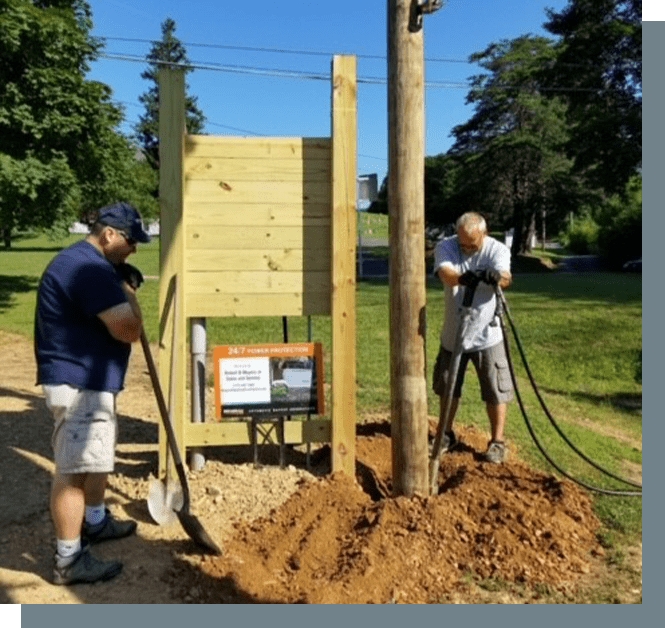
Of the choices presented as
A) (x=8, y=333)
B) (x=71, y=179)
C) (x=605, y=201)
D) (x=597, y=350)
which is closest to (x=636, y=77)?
(x=605, y=201)

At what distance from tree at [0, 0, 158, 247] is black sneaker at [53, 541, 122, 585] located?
36.8 ft

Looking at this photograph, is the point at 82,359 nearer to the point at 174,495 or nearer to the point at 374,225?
the point at 174,495

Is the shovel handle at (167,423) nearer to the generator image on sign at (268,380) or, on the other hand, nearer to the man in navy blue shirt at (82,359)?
the man in navy blue shirt at (82,359)

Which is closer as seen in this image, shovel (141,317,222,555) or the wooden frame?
shovel (141,317,222,555)

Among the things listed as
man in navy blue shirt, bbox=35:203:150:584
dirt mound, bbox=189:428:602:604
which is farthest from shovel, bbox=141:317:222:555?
man in navy blue shirt, bbox=35:203:150:584

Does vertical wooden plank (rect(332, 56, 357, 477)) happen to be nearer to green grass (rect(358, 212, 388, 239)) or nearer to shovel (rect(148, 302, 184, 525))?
shovel (rect(148, 302, 184, 525))

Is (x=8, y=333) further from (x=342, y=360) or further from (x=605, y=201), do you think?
(x=605, y=201)

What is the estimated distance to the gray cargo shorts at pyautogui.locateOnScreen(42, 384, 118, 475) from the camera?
11.7 ft

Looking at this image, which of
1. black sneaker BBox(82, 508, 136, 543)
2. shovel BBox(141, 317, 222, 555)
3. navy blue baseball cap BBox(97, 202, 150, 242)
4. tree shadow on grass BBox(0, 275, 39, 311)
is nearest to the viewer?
navy blue baseball cap BBox(97, 202, 150, 242)

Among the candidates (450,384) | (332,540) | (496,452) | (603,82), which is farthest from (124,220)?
(603,82)

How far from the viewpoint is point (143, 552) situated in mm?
4016

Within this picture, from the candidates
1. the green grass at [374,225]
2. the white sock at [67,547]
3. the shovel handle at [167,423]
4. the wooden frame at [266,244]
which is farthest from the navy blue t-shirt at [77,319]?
the green grass at [374,225]

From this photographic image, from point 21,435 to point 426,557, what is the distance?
11.9 feet

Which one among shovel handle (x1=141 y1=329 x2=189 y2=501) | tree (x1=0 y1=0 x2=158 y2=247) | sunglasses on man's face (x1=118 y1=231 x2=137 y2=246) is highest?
tree (x1=0 y1=0 x2=158 y2=247)
